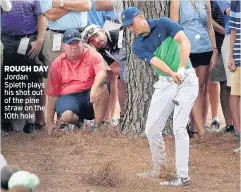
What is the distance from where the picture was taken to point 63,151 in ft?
30.2

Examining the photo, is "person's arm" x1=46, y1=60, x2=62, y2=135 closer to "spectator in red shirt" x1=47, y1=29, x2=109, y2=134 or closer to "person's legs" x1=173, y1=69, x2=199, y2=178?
"spectator in red shirt" x1=47, y1=29, x2=109, y2=134

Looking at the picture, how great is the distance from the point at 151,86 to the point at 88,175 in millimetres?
1950

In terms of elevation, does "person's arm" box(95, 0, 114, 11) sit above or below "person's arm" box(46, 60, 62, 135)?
above

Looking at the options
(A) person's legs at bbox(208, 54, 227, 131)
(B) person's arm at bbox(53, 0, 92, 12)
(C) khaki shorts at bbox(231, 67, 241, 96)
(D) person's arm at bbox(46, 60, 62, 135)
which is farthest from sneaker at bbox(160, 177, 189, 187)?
(B) person's arm at bbox(53, 0, 92, 12)

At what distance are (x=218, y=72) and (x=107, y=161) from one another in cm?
214

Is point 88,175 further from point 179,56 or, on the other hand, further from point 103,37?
point 103,37

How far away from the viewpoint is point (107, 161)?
28.8ft

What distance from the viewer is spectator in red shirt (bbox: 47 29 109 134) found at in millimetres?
9750

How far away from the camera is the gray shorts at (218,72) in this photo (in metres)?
10.2

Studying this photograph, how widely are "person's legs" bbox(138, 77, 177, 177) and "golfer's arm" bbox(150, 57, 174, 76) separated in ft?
0.64

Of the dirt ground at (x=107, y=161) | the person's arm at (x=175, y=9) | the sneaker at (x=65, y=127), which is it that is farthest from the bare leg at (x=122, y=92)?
the person's arm at (x=175, y=9)

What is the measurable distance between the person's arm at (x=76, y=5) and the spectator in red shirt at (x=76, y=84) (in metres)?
0.48

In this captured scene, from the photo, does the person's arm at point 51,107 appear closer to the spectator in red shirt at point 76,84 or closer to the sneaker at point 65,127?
the spectator in red shirt at point 76,84

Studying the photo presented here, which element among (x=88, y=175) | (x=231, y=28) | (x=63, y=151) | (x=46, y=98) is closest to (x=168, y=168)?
(x=88, y=175)
